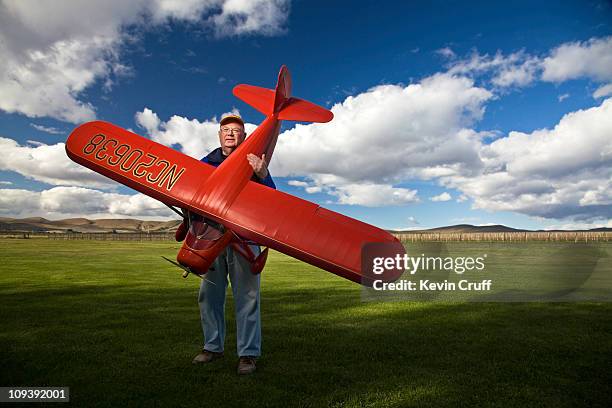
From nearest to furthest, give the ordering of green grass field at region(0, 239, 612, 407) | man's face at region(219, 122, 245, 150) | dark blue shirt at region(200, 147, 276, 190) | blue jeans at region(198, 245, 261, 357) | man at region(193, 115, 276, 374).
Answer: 1. green grass field at region(0, 239, 612, 407)
2. man at region(193, 115, 276, 374)
3. blue jeans at region(198, 245, 261, 357)
4. dark blue shirt at region(200, 147, 276, 190)
5. man's face at region(219, 122, 245, 150)

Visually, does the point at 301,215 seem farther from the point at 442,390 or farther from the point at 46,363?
the point at 46,363

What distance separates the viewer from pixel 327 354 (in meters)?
4.66

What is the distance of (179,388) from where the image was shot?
3.59 meters

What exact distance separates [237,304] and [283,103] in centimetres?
267

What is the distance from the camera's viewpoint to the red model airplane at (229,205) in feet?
11.9

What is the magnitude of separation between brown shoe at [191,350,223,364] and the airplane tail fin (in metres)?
3.04

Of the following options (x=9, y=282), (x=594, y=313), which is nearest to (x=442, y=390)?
(x=594, y=313)

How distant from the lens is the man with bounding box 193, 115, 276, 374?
4203 mm

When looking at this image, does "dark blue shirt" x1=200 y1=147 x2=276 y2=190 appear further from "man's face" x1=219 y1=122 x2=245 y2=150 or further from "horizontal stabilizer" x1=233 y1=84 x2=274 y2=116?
"horizontal stabilizer" x1=233 y1=84 x2=274 y2=116

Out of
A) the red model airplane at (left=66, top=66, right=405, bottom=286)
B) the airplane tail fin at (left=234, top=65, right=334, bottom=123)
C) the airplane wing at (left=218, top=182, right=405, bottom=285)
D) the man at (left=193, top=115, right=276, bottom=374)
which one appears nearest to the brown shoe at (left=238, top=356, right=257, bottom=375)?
the man at (left=193, top=115, right=276, bottom=374)

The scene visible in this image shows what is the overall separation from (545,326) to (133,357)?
639 cm

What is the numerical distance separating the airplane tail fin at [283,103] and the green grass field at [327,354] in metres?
3.10

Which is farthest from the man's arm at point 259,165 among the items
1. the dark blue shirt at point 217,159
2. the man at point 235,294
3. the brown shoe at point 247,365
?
the brown shoe at point 247,365

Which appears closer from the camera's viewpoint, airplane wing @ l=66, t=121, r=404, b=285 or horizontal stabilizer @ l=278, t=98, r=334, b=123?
airplane wing @ l=66, t=121, r=404, b=285
